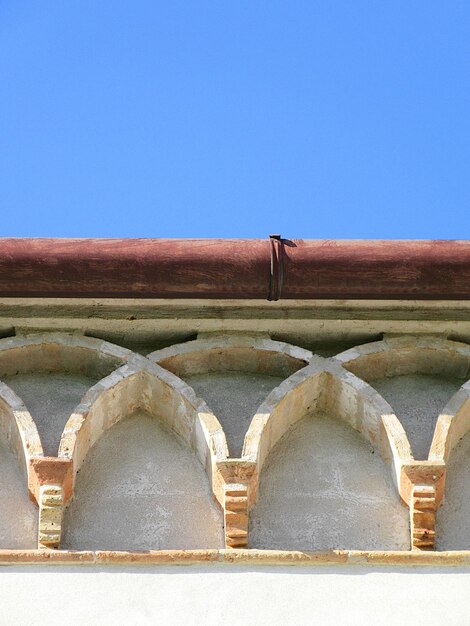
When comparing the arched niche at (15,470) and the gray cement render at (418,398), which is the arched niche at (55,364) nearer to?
the arched niche at (15,470)

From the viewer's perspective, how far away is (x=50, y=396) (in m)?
6.18

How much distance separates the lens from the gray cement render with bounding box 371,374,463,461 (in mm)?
6035

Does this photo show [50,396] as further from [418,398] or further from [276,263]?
[418,398]

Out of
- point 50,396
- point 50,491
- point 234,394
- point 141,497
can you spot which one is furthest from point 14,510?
point 234,394

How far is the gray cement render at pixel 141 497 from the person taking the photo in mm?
5664

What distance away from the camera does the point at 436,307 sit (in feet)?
21.1

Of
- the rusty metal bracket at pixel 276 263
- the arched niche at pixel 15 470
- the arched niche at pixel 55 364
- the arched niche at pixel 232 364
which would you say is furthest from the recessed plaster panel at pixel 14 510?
the rusty metal bracket at pixel 276 263

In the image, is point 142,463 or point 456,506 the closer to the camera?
point 456,506

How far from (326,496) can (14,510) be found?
1216 millimetres

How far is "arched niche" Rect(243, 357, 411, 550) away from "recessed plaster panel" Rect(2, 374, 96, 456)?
78 centimetres

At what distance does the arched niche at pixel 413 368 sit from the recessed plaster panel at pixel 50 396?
1.11m

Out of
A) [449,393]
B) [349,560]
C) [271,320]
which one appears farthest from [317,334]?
[349,560]

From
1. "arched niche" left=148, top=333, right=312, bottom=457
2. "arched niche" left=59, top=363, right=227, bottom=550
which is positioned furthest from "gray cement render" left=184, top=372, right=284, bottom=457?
"arched niche" left=59, top=363, right=227, bottom=550
